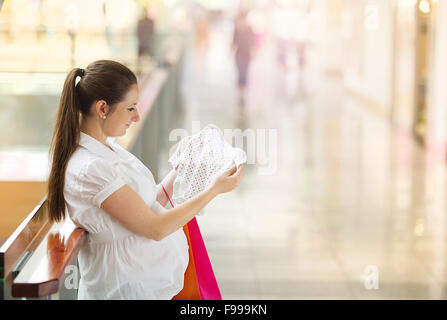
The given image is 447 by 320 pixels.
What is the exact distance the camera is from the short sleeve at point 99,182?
196 centimetres

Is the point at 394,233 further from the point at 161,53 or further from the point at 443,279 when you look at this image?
the point at 161,53

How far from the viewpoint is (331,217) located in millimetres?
6535

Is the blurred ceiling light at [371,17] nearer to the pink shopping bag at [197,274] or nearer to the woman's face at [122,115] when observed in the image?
the pink shopping bag at [197,274]

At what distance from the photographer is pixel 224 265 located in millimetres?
5176

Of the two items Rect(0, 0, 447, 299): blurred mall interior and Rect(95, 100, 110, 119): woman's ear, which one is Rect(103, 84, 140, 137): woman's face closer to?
Rect(95, 100, 110, 119): woman's ear

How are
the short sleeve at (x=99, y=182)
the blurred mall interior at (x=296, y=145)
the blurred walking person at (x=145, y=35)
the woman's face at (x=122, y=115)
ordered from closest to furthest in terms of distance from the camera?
1. the short sleeve at (x=99, y=182)
2. the woman's face at (x=122, y=115)
3. the blurred mall interior at (x=296, y=145)
4. the blurred walking person at (x=145, y=35)

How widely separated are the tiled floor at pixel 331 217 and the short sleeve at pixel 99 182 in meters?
2.74

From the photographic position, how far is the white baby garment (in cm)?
231

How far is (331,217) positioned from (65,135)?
4.75 meters

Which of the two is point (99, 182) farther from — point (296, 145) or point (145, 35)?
point (145, 35)

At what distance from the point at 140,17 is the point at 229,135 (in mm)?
3580

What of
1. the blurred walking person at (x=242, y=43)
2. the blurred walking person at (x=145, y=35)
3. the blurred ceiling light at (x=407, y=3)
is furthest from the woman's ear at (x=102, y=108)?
the blurred walking person at (x=242, y=43)

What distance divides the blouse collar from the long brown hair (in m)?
0.02

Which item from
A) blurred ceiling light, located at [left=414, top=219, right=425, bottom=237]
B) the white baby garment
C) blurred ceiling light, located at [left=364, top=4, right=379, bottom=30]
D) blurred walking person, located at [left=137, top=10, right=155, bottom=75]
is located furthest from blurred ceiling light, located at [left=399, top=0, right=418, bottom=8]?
the white baby garment
